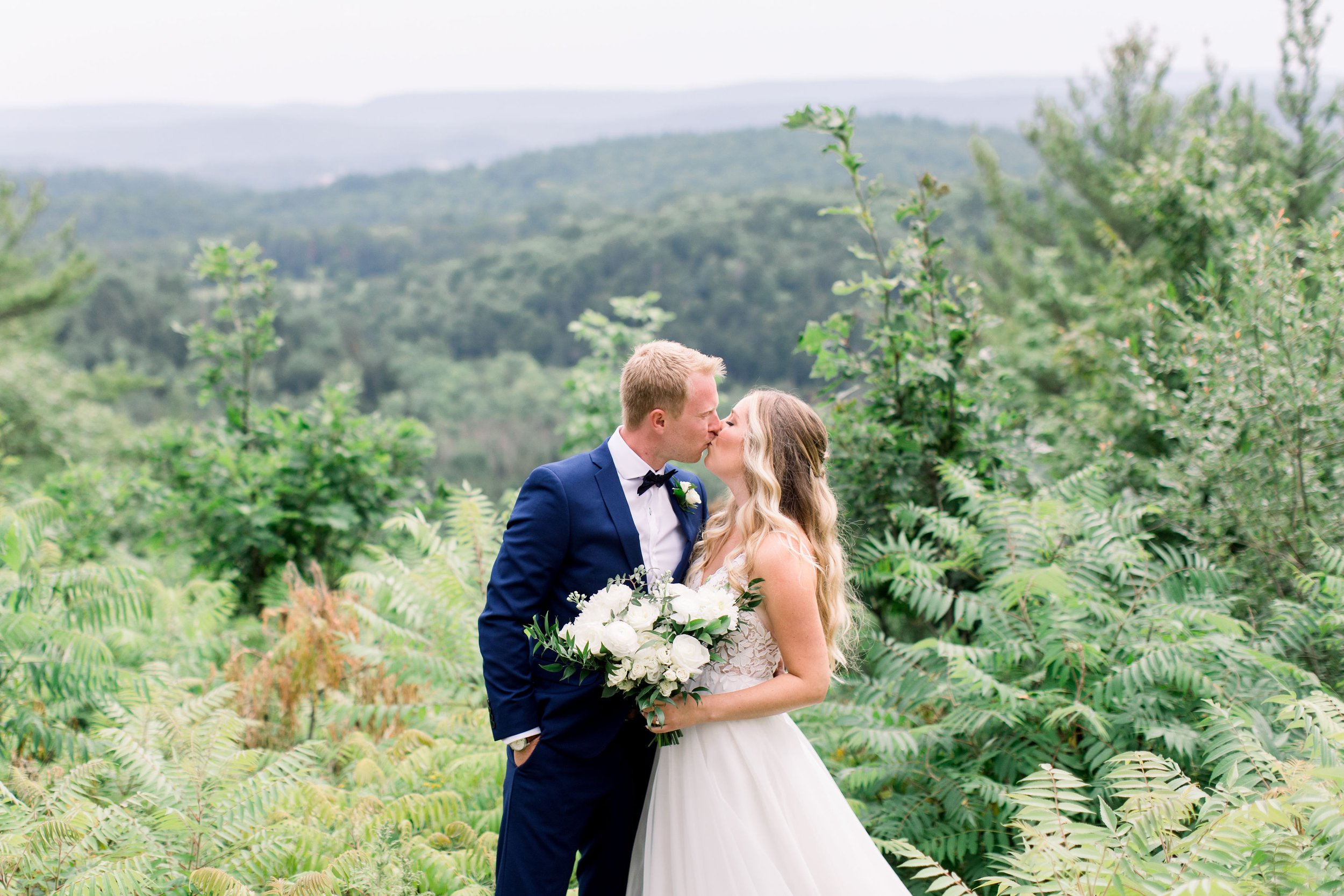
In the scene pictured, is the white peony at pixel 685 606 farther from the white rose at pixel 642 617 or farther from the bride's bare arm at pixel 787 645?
the bride's bare arm at pixel 787 645

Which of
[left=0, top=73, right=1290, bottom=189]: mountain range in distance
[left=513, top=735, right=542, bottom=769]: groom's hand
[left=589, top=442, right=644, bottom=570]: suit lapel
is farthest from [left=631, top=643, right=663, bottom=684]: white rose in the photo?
[left=0, top=73, right=1290, bottom=189]: mountain range in distance

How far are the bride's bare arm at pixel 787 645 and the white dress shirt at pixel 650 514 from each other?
368 millimetres

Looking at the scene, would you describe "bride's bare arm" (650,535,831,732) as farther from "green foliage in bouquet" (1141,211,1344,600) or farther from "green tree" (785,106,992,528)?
"green foliage in bouquet" (1141,211,1344,600)

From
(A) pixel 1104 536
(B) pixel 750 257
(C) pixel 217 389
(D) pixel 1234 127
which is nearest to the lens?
(A) pixel 1104 536

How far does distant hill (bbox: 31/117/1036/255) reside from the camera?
244 feet

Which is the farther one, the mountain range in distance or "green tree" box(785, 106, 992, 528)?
the mountain range in distance

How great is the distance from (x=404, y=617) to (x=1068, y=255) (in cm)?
1923

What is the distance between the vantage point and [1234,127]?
445 inches

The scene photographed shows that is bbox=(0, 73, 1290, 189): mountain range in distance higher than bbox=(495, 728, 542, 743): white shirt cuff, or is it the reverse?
bbox=(0, 73, 1290, 189): mountain range in distance

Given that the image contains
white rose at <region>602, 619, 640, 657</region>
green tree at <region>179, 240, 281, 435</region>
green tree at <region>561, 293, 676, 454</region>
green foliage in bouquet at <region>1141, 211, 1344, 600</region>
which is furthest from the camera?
green tree at <region>179, 240, 281, 435</region>

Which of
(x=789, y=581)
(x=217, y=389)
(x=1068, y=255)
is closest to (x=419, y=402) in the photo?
(x=1068, y=255)

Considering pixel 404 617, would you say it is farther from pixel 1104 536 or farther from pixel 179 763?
pixel 1104 536

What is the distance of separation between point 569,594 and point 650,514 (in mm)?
418

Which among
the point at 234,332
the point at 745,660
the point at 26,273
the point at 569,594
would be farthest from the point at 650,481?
the point at 26,273
